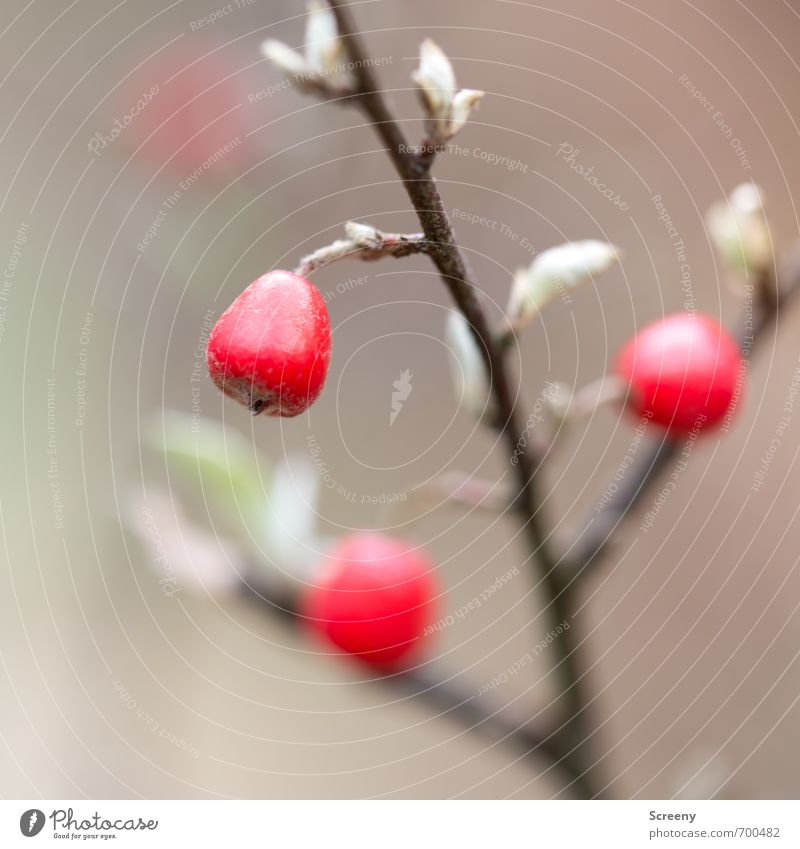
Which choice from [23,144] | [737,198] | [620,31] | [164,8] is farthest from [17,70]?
[737,198]

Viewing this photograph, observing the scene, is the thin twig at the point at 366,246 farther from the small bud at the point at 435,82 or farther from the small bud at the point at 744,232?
the small bud at the point at 744,232

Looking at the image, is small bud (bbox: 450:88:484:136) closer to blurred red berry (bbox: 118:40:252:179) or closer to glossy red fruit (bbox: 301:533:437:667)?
glossy red fruit (bbox: 301:533:437:667)

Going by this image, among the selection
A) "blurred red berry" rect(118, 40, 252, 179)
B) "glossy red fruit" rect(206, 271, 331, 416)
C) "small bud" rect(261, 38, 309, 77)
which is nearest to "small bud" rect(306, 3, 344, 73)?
"small bud" rect(261, 38, 309, 77)

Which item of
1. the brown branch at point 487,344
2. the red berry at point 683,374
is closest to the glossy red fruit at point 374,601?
the brown branch at point 487,344

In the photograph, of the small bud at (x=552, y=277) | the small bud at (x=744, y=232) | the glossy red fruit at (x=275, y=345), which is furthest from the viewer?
the small bud at (x=744, y=232)

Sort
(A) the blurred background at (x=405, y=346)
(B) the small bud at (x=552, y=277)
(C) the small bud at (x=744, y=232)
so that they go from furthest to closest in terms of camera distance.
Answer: (A) the blurred background at (x=405, y=346), (C) the small bud at (x=744, y=232), (B) the small bud at (x=552, y=277)

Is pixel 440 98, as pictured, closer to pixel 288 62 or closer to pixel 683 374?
pixel 288 62
